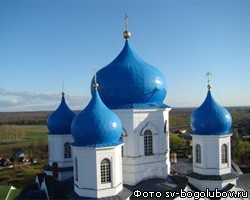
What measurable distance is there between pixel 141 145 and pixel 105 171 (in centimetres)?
268

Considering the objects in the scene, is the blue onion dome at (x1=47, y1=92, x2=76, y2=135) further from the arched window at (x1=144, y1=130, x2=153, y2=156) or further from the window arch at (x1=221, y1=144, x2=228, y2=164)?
the window arch at (x1=221, y1=144, x2=228, y2=164)

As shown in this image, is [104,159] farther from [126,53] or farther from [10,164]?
[10,164]

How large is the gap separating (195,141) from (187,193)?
2.66m

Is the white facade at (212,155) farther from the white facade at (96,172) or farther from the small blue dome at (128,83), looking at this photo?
the white facade at (96,172)

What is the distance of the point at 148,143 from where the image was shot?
13758 mm

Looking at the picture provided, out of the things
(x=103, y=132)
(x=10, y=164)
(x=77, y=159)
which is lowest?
(x=10, y=164)

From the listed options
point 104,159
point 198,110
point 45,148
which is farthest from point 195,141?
point 45,148

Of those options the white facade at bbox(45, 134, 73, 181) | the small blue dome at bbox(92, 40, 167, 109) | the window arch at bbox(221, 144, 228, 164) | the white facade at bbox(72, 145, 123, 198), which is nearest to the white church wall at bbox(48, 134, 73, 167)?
the white facade at bbox(45, 134, 73, 181)

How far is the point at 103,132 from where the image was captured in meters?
11.0

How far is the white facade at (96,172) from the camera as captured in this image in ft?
36.2

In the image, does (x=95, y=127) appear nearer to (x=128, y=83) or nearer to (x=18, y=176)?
(x=128, y=83)

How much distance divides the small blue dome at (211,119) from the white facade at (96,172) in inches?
168

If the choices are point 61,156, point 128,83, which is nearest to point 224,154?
point 128,83

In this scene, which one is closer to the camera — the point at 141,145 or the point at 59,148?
the point at 141,145
